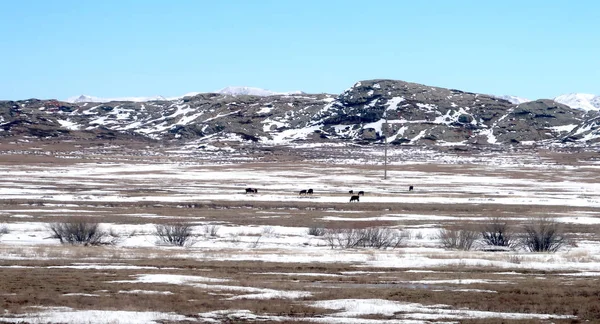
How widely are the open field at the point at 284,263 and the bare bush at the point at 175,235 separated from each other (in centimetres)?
51

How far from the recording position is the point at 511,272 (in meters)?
28.9

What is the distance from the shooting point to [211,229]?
45.0m

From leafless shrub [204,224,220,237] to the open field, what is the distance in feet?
0.57

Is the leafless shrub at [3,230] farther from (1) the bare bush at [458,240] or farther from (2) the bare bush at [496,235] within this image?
(2) the bare bush at [496,235]

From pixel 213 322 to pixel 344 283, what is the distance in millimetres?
7684

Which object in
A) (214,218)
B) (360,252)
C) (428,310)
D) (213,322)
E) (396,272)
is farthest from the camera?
(214,218)

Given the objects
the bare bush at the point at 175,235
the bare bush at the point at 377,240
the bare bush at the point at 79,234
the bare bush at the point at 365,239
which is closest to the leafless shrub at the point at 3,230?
the bare bush at the point at 79,234

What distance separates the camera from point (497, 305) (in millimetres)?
21312

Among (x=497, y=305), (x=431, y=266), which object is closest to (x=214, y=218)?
(x=431, y=266)

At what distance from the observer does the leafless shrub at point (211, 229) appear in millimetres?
43562

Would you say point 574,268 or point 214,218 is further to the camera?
point 214,218

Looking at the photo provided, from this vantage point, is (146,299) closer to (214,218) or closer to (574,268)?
(574,268)

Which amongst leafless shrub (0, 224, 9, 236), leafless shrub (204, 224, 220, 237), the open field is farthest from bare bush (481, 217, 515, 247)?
leafless shrub (0, 224, 9, 236)

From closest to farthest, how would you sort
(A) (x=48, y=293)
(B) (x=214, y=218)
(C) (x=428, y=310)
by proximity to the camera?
(C) (x=428, y=310), (A) (x=48, y=293), (B) (x=214, y=218)
